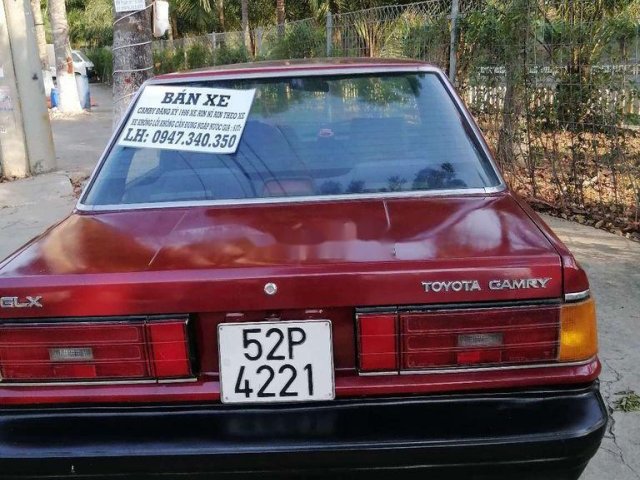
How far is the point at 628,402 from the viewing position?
3.10 meters

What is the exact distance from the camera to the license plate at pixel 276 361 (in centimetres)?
190

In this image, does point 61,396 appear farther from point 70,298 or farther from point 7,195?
point 7,195

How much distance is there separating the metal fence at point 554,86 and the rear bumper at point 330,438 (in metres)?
4.09

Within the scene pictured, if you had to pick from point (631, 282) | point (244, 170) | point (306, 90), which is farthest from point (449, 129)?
point (631, 282)

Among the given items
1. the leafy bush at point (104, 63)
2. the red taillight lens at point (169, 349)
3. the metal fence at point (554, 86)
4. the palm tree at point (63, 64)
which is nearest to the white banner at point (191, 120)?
the red taillight lens at point (169, 349)

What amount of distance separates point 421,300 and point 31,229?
18.1 feet

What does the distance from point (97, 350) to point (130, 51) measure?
591cm

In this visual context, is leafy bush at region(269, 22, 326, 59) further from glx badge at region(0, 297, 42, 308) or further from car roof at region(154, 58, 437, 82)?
glx badge at region(0, 297, 42, 308)

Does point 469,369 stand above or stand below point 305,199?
below

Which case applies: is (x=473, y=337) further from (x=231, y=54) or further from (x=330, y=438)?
(x=231, y=54)

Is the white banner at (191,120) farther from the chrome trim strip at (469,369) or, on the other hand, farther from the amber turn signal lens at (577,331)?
the amber turn signal lens at (577,331)

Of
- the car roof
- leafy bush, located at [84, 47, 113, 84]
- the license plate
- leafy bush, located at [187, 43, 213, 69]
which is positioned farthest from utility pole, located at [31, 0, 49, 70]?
the license plate

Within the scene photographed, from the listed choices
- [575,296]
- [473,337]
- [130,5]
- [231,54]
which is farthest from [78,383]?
[231,54]

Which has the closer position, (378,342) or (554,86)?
(378,342)
